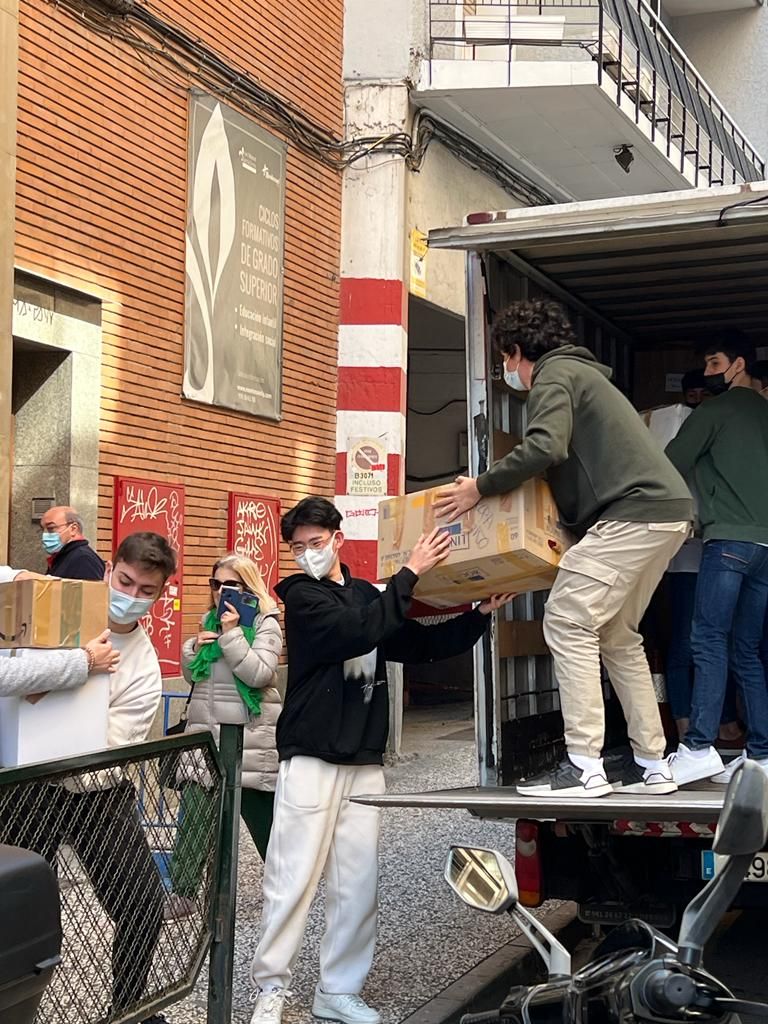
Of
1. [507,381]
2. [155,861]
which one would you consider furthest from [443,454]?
[155,861]

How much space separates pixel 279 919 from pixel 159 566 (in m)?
→ 1.29

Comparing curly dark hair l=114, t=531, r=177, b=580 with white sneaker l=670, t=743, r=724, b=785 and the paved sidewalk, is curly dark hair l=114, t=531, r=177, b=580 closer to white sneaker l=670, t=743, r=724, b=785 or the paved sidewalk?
the paved sidewalk

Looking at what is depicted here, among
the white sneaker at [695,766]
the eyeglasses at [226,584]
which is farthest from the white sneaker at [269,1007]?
the eyeglasses at [226,584]

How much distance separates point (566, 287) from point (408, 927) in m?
3.14

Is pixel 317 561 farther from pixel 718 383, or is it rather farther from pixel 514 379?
pixel 718 383

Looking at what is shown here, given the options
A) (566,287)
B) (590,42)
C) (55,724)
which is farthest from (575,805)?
Answer: (590,42)

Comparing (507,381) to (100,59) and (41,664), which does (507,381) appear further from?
(100,59)

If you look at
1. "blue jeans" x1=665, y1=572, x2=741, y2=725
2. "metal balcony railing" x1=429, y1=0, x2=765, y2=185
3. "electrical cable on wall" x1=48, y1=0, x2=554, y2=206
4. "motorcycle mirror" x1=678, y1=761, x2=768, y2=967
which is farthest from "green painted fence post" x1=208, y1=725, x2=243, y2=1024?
"metal balcony railing" x1=429, y1=0, x2=765, y2=185

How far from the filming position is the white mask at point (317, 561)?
505cm

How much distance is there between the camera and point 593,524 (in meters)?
5.11

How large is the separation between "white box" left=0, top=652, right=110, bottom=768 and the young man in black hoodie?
0.89m

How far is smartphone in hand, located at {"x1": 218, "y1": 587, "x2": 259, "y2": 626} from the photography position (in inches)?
248

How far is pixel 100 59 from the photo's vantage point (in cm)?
902

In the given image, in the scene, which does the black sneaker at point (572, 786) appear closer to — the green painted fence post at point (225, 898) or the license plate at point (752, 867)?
the license plate at point (752, 867)
